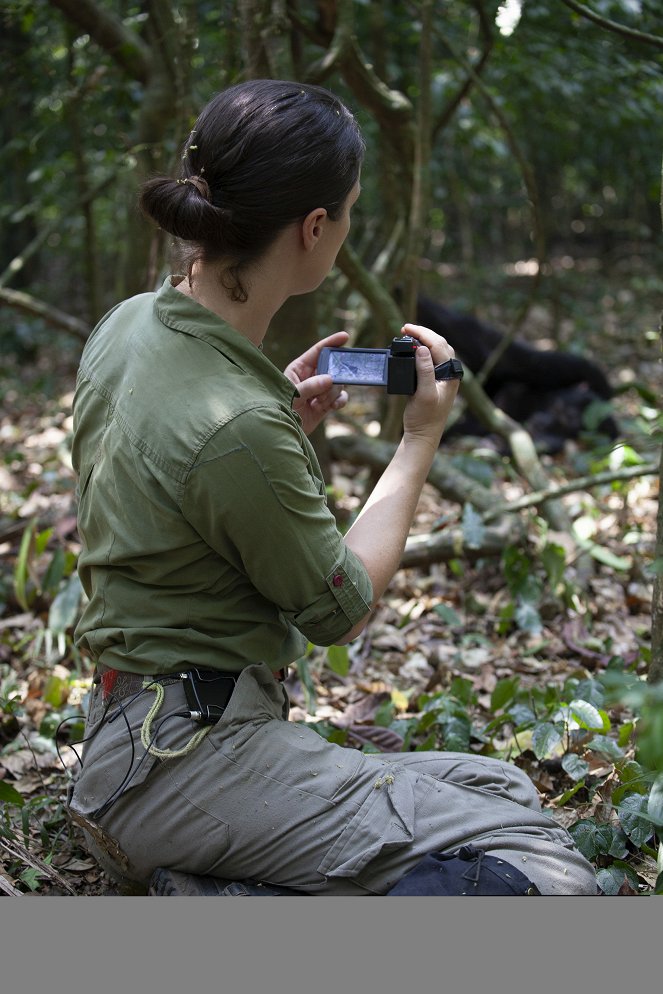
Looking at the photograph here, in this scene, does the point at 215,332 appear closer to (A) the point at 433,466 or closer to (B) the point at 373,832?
(B) the point at 373,832

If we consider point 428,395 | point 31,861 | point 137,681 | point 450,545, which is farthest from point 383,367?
point 450,545

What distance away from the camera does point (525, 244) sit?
44.3 ft

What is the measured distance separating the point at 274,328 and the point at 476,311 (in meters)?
6.76

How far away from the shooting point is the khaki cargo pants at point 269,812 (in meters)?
1.68

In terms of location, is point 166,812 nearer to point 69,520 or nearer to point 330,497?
point 330,497

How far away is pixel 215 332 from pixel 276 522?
0.36m

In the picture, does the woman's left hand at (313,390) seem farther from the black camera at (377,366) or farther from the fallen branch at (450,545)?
the fallen branch at (450,545)

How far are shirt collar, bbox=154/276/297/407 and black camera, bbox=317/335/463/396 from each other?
1.00 feet

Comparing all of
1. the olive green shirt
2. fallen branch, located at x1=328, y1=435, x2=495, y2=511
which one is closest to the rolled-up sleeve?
the olive green shirt

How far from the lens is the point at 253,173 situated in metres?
1.63

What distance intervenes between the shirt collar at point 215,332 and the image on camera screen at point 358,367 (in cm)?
33

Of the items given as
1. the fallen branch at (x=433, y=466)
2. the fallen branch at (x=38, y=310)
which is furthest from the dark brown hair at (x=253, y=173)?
the fallen branch at (x=38, y=310)

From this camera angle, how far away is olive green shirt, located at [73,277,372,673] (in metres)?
1.59

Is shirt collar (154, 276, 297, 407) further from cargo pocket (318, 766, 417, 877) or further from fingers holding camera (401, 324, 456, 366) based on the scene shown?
cargo pocket (318, 766, 417, 877)
